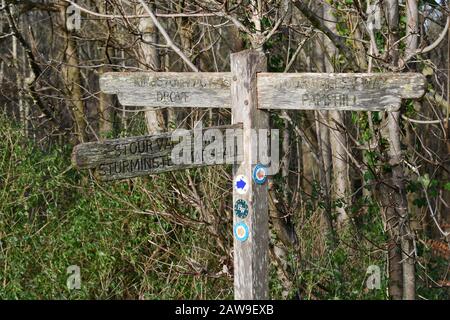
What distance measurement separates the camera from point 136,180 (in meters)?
7.69

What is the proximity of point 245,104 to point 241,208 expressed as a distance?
53 centimetres

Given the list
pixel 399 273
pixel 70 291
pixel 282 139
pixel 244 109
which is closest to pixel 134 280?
pixel 70 291

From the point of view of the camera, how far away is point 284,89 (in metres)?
4.43

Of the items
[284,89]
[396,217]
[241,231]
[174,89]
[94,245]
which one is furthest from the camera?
[94,245]

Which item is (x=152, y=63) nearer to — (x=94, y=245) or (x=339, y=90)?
(x=94, y=245)

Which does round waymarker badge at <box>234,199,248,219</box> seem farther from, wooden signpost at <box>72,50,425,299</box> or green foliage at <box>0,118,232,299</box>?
green foliage at <box>0,118,232,299</box>

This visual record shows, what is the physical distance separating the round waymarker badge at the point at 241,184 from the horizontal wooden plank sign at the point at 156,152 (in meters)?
0.09

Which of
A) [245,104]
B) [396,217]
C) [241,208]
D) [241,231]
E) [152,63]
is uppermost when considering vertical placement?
[152,63]

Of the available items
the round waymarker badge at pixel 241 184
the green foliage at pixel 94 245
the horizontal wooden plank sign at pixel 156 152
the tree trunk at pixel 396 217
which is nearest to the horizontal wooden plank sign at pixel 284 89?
the horizontal wooden plank sign at pixel 156 152

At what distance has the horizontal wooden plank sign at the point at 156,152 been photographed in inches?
161

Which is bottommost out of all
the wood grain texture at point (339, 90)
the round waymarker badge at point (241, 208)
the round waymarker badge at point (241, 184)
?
the round waymarker badge at point (241, 208)

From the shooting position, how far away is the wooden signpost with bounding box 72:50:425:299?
412 cm

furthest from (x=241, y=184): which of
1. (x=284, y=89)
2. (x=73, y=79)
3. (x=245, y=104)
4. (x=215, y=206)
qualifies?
(x=73, y=79)

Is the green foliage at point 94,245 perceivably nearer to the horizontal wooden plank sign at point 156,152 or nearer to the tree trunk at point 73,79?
the tree trunk at point 73,79
